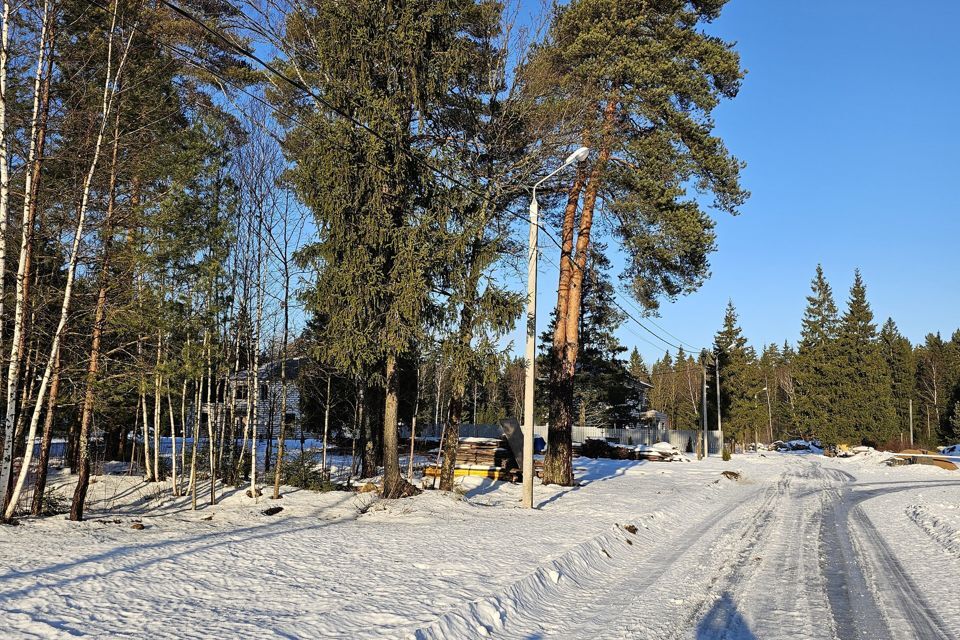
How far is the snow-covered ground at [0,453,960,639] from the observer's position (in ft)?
18.1

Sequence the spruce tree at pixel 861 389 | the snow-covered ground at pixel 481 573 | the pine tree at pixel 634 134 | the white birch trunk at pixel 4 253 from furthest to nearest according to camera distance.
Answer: the spruce tree at pixel 861 389, the pine tree at pixel 634 134, the white birch trunk at pixel 4 253, the snow-covered ground at pixel 481 573

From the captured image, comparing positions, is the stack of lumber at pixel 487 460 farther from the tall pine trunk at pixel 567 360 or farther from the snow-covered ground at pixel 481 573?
the snow-covered ground at pixel 481 573

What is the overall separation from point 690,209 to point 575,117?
4.23 meters

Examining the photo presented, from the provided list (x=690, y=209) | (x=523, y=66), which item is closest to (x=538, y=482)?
(x=690, y=209)

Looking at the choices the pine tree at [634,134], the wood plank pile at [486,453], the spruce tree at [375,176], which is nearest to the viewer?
the spruce tree at [375,176]

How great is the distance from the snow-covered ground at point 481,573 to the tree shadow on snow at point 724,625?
0.03 metres

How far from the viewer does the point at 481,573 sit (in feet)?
24.2

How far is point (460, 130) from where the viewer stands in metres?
16.4

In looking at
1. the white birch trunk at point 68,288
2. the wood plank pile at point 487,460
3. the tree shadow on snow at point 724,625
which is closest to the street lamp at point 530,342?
the wood plank pile at point 487,460

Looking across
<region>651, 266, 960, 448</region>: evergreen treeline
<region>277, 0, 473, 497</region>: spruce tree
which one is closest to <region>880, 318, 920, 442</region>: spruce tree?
<region>651, 266, 960, 448</region>: evergreen treeline

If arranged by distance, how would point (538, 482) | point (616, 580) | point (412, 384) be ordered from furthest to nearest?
point (412, 384) → point (538, 482) → point (616, 580)

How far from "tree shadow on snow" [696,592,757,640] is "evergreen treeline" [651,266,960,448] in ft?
170

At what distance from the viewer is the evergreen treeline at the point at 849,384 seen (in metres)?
60.6

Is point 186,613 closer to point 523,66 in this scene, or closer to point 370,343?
point 370,343
